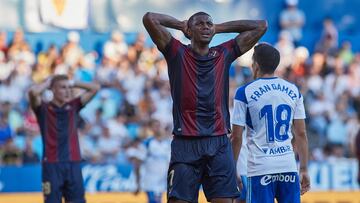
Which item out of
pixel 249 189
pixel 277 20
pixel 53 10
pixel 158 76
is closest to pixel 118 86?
pixel 158 76

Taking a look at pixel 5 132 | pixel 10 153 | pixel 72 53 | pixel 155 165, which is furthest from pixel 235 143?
pixel 72 53

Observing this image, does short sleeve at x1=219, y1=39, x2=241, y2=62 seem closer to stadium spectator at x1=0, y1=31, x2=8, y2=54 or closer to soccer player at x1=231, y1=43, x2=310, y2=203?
soccer player at x1=231, y1=43, x2=310, y2=203

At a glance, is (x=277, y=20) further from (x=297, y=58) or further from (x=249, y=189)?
(x=249, y=189)

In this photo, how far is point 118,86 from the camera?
23.8 meters

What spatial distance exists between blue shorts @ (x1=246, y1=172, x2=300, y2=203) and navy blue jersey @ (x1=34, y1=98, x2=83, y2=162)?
4981 millimetres

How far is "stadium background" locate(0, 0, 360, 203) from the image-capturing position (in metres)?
20.7

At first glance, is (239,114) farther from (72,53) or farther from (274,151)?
(72,53)

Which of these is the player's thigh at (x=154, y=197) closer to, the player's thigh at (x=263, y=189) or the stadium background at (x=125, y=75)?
the stadium background at (x=125, y=75)

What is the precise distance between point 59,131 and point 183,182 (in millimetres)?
4987

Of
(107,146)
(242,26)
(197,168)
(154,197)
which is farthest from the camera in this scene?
(107,146)

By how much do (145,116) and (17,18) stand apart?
209 inches

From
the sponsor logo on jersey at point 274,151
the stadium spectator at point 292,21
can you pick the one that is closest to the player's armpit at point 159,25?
the sponsor logo on jersey at point 274,151

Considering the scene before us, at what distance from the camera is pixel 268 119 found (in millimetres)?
10109

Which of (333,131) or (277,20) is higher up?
(277,20)
